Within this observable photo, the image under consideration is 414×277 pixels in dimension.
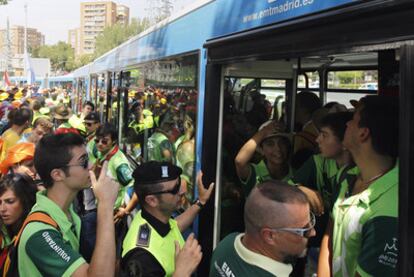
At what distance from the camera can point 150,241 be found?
2250 mm

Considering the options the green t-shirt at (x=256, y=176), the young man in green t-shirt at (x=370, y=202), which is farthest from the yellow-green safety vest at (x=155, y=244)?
the green t-shirt at (x=256, y=176)

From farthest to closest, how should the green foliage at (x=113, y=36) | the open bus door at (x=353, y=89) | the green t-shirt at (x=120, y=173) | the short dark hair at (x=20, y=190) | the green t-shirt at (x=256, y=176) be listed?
the green foliage at (x=113, y=36) → the green t-shirt at (x=120, y=173) → the green t-shirt at (x=256, y=176) → the short dark hair at (x=20, y=190) → the open bus door at (x=353, y=89)

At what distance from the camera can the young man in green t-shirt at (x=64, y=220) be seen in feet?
6.35

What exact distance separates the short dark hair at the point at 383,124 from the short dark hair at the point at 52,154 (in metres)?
1.44

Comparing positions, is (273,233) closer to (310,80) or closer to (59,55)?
(310,80)

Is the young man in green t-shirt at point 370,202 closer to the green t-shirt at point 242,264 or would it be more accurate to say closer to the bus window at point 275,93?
the green t-shirt at point 242,264

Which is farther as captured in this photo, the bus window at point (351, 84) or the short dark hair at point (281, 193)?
the bus window at point (351, 84)

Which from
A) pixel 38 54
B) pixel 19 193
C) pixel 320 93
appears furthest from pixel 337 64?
pixel 38 54

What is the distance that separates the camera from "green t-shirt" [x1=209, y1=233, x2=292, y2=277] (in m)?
1.63

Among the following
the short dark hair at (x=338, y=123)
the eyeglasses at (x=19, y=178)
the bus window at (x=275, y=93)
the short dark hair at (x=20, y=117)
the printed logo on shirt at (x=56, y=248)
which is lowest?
the printed logo on shirt at (x=56, y=248)

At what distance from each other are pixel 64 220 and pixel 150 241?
0.42 meters

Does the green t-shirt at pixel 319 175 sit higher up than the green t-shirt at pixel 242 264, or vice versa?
the green t-shirt at pixel 319 175

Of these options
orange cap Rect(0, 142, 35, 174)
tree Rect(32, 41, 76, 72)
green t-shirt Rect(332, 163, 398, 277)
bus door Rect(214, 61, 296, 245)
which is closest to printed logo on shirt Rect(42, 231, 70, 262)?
green t-shirt Rect(332, 163, 398, 277)

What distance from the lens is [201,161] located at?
3340 millimetres
